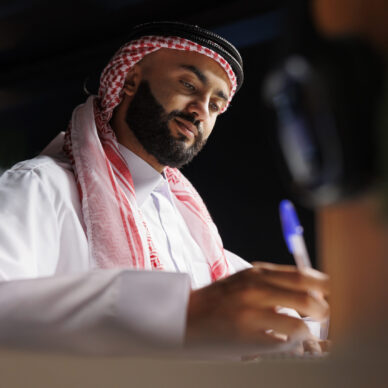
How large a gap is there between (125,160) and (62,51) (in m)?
1.30

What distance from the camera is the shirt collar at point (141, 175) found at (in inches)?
61.2

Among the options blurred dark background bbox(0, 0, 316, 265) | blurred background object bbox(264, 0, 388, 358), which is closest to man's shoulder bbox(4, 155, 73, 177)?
blurred background object bbox(264, 0, 388, 358)

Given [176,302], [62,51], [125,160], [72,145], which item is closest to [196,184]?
[62,51]

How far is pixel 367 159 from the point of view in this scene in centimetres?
30

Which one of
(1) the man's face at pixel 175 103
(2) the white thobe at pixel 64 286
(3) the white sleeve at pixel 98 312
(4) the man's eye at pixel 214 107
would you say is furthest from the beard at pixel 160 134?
(3) the white sleeve at pixel 98 312

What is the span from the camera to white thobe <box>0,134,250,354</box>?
0.43m

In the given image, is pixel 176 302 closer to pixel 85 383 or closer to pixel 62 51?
pixel 85 383

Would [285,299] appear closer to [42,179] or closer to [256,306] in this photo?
[256,306]

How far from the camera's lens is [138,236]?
1259 millimetres

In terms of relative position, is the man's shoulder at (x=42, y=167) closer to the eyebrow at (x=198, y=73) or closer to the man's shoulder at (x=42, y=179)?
the man's shoulder at (x=42, y=179)

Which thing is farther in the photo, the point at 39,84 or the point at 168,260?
the point at 39,84

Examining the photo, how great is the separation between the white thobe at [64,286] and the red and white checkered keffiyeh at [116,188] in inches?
1.7

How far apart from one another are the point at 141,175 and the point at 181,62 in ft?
1.31

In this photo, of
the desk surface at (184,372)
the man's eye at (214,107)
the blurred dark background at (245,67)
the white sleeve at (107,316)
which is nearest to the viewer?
the desk surface at (184,372)
